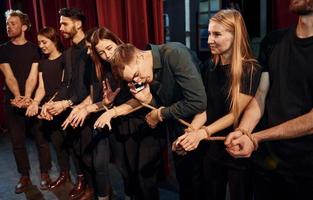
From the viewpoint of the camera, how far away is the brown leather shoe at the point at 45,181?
3.01m

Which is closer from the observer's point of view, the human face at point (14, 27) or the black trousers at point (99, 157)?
the black trousers at point (99, 157)

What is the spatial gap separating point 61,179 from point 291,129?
227 cm

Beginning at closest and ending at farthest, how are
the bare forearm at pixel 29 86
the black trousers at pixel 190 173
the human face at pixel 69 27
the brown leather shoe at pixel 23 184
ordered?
the black trousers at pixel 190 173 → the human face at pixel 69 27 → the bare forearm at pixel 29 86 → the brown leather shoe at pixel 23 184

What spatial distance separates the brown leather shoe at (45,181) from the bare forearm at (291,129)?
223 cm

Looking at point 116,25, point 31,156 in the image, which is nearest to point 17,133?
point 31,156

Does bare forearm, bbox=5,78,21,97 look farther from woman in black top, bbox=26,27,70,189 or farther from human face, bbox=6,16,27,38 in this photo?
human face, bbox=6,16,27,38

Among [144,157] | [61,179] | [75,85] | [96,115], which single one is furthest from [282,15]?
[61,179]

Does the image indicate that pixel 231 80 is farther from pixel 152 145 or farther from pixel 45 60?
pixel 45 60

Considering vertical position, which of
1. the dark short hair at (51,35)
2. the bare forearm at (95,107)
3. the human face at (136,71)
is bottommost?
the bare forearm at (95,107)

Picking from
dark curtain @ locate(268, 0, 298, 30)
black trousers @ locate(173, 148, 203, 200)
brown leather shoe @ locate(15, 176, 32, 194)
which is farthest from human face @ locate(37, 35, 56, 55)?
dark curtain @ locate(268, 0, 298, 30)

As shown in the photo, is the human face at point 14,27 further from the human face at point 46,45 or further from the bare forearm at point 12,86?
the bare forearm at point 12,86

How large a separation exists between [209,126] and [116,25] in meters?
Answer: 1.77

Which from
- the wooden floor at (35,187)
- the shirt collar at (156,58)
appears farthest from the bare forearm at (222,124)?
the wooden floor at (35,187)

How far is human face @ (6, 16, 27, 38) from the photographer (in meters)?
2.84
